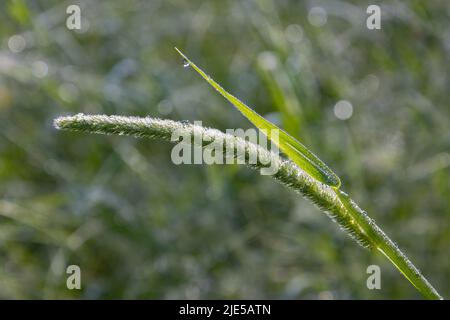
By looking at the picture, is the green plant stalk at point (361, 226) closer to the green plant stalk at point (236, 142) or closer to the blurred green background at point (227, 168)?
the green plant stalk at point (236, 142)

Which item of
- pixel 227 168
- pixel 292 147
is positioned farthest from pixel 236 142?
pixel 227 168

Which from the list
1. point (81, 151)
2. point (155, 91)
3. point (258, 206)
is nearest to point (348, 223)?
point (258, 206)

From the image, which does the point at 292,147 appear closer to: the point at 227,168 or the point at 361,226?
the point at 361,226

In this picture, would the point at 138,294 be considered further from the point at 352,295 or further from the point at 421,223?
the point at 421,223

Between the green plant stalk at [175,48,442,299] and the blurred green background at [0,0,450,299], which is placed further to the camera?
the blurred green background at [0,0,450,299]

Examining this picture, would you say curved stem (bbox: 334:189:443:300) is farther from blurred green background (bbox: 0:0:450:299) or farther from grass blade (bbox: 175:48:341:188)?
blurred green background (bbox: 0:0:450:299)

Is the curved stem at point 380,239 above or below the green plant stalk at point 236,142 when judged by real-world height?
below

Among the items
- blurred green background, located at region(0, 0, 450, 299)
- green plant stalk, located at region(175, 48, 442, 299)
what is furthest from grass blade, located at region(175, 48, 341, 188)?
blurred green background, located at region(0, 0, 450, 299)

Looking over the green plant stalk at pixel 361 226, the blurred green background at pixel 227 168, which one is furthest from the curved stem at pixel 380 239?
the blurred green background at pixel 227 168

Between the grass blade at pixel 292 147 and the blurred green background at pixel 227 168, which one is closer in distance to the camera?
the grass blade at pixel 292 147
